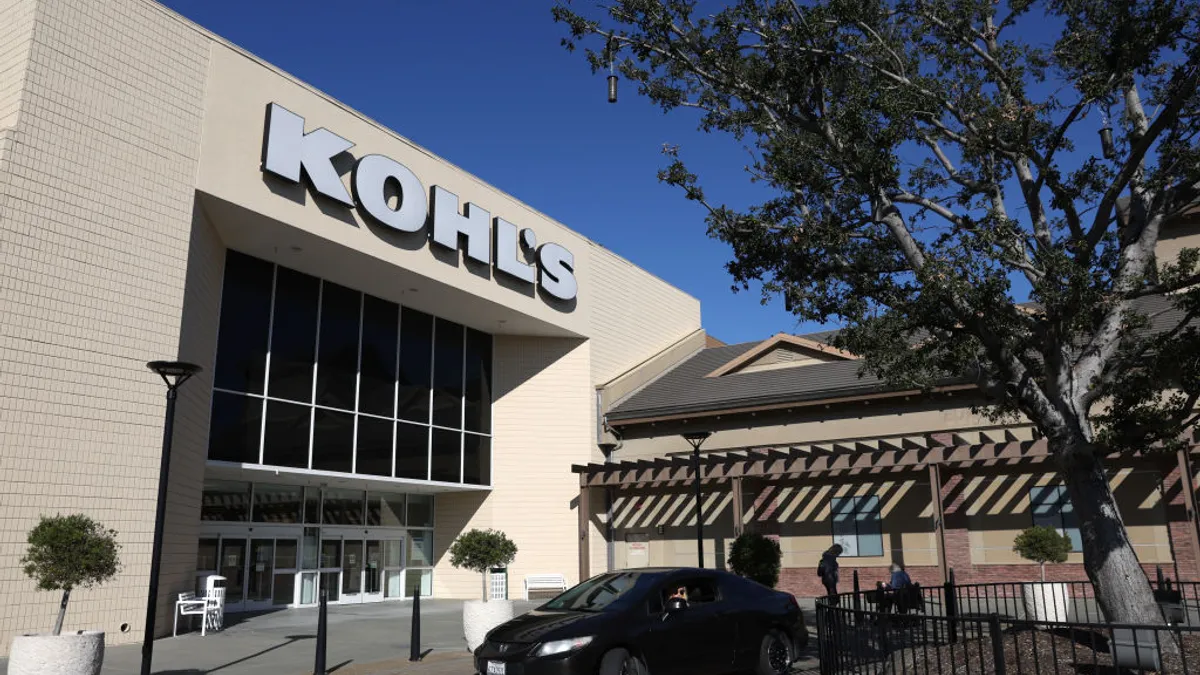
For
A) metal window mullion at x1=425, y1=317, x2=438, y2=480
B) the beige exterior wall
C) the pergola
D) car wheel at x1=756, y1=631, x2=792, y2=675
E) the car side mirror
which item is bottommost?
car wheel at x1=756, y1=631, x2=792, y2=675

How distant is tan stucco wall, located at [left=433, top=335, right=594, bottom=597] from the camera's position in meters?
27.1

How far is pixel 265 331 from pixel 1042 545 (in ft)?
60.0

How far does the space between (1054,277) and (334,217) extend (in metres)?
15.2

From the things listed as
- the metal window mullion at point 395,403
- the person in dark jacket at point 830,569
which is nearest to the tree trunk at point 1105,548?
the person in dark jacket at point 830,569

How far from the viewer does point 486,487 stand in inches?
1065

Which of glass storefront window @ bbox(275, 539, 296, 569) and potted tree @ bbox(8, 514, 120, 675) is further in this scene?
glass storefront window @ bbox(275, 539, 296, 569)

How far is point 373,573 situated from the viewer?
84.1 ft

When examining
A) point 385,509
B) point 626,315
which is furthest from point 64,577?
point 626,315

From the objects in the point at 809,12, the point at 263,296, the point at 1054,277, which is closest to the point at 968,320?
the point at 1054,277

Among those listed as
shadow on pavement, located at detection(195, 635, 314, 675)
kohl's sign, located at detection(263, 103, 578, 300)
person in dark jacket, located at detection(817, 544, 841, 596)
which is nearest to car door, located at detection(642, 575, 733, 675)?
shadow on pavement, located at detection(195, 635, 314, 675)

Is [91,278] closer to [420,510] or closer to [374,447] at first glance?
[374,447]

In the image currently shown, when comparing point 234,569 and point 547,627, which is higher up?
point 234,569

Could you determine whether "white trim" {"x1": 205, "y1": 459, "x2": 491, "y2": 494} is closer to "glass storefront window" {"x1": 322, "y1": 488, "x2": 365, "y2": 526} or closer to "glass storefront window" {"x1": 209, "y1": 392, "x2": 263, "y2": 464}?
"glass storefront window" {"x1": 209, "y1": 392, "x2": 263, "y2": 464}

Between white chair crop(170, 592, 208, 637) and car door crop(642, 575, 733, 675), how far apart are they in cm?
1108
